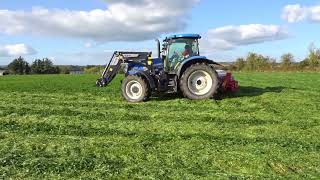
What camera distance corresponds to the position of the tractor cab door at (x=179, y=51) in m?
14.5

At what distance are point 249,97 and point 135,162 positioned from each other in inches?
340

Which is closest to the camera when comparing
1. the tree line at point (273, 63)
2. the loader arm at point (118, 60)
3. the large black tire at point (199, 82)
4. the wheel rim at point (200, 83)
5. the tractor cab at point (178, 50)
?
the large black tire at point (199, 82)

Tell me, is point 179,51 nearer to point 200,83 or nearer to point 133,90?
point 200,83

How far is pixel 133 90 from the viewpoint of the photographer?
14422 millimetres

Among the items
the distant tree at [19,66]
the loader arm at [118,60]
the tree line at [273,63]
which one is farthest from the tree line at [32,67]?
the loader arm at [118,60]

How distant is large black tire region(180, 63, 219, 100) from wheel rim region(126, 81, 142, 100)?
4.34 feet

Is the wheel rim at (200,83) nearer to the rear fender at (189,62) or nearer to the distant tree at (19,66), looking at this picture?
the rear fender at (189,62)

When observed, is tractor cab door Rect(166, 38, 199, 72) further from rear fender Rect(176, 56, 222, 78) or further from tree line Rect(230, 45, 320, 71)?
tree line Rect(230, 45, 320, 71)

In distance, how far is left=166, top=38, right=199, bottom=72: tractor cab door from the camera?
47.4ft

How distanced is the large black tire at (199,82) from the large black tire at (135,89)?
109cm

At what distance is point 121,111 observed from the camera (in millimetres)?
11984

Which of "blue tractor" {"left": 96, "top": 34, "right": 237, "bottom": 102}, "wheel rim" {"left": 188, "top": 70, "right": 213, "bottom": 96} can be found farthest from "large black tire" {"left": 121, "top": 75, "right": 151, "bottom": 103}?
"wheel rim" {"left": 188, "top": 70, "right": 213, "bottom": 96}

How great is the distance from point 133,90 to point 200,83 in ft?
6.78

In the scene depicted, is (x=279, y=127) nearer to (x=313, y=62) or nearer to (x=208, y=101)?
(x=208, y=101)
